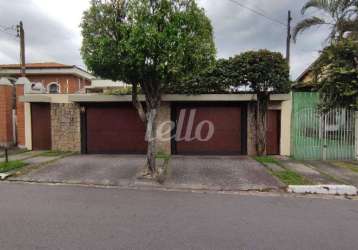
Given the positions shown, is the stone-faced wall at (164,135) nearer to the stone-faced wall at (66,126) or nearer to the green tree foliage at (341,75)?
the stone-faced wall at (66,126)

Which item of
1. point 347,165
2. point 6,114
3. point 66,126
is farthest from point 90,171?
point 347,165

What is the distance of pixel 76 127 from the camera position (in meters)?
11.1

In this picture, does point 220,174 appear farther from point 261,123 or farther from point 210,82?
point 210,82

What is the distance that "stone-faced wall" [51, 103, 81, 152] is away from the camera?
11.1 metres

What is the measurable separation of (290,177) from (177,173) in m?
3.39

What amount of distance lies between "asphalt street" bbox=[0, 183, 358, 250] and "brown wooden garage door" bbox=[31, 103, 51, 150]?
20.5 ft

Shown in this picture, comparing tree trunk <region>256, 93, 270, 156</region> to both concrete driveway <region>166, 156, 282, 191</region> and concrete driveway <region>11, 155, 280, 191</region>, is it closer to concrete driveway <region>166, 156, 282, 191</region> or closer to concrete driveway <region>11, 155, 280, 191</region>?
concrete driveway <region>166, 156, 282, 191</region>

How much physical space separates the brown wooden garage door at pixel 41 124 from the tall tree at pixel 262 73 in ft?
29.6

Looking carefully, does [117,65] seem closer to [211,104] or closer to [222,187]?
[222,187]

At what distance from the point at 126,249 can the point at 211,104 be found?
26.4 ft

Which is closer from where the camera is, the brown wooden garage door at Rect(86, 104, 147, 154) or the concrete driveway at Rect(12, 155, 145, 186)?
the concrete driveway at Rect(12, 155, 145, 186)

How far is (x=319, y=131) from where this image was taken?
9.66 metres

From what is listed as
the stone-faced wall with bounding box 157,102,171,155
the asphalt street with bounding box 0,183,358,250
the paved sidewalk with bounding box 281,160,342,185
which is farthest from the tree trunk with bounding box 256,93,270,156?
the asphalt street with bounding box 0,183,358,250

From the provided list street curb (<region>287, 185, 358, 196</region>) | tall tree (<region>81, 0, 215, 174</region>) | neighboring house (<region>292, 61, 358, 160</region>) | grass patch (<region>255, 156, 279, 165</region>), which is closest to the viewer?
tall tree (<region>81, 0, 215, 174</region>)
